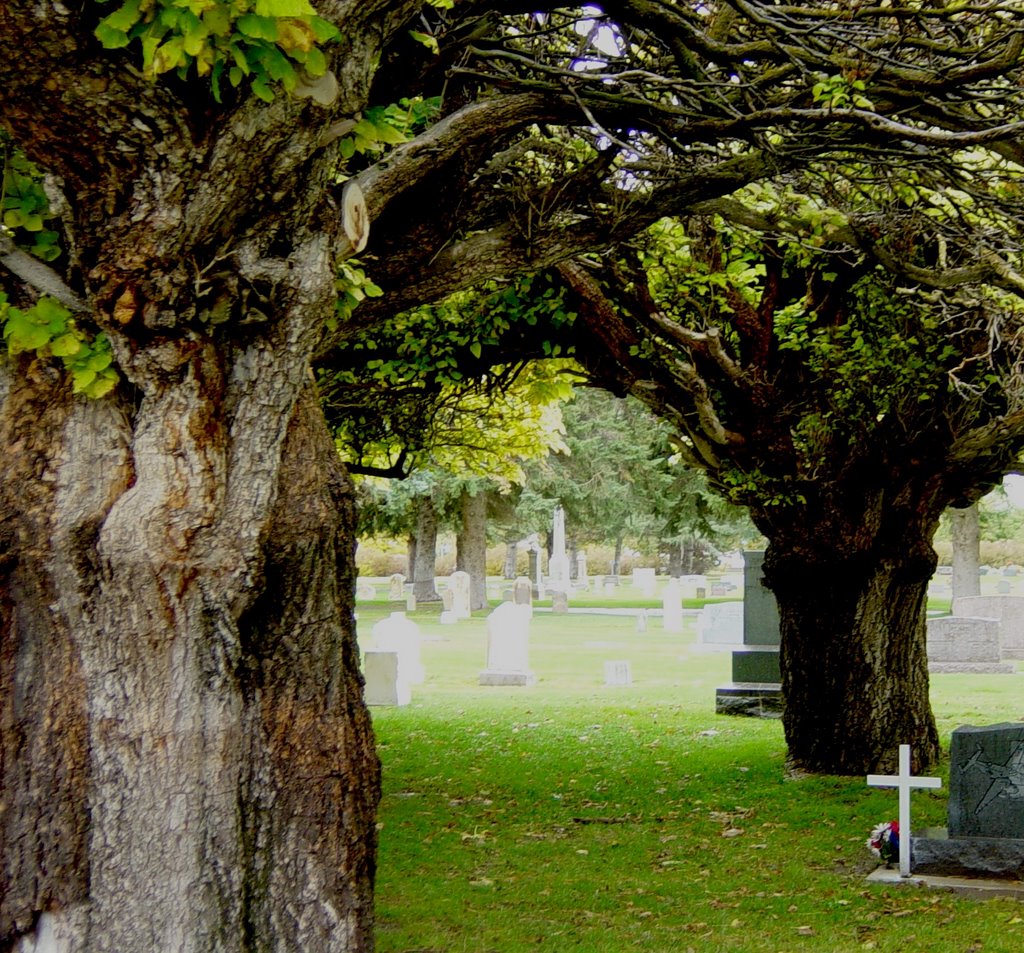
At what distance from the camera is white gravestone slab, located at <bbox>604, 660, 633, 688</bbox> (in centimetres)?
2045

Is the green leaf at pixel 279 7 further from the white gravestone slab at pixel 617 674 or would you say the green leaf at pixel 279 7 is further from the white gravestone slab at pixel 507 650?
the white gravestone slab at pixel 617 674

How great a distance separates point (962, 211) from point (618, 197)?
3285mm

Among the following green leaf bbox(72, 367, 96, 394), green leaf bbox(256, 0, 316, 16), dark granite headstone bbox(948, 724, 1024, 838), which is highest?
green leaf bbox(256, 0, 316, 16)

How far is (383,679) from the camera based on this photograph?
18.2 m

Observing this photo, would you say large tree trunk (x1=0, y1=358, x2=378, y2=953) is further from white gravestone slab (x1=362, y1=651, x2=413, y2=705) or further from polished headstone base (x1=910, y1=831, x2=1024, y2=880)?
white gravestone slab (x1=362, y1=651, x2=413, y2=705)

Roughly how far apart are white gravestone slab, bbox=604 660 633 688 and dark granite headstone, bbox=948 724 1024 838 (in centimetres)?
1201

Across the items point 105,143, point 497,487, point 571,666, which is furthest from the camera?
point 497,487

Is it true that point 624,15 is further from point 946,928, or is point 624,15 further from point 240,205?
point 946,928

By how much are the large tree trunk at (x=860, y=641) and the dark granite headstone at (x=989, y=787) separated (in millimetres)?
2727

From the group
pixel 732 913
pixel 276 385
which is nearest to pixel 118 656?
pixel 276 385

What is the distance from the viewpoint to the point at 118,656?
190 inches

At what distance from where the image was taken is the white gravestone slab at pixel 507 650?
20359mm

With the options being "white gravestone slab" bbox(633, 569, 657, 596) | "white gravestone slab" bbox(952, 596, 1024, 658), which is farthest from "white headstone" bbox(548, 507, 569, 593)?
"white gravestone slab" bbox(952, 596, 1024, 658)

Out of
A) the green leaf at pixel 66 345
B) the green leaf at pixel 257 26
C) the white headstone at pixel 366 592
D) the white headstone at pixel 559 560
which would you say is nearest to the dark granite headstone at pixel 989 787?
the green leaf at pixel 66 345
